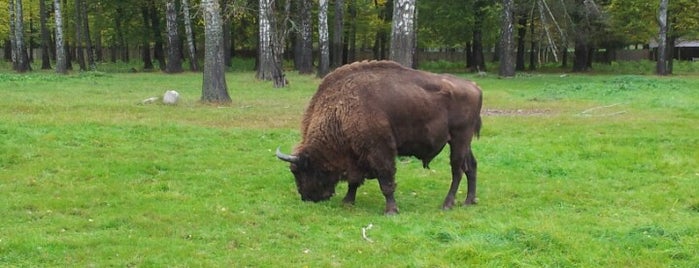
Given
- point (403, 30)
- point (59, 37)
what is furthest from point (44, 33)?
point (403, 30)

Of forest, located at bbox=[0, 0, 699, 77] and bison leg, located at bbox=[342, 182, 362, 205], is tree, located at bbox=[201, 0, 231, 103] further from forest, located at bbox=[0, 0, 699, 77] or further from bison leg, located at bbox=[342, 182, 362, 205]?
bison leg, located at bbox=[342, 182, 362, 205]

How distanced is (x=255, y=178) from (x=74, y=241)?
3997 mm

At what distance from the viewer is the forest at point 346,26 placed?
36.4 m

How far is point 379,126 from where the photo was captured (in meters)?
8.93

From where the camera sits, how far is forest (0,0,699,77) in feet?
119

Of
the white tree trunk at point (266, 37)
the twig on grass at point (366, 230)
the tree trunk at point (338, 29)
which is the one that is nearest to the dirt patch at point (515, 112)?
the white tree trunk at point (266, 37)

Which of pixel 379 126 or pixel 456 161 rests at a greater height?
pixel 379 126

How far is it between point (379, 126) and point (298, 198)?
1.62 m

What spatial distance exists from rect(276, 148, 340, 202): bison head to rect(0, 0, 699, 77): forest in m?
19.2

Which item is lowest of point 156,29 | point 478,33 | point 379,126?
point 379,126

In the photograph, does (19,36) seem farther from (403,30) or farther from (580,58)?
(580,58)


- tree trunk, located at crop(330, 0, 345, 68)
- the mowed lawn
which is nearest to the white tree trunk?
tree trunk, located at crop(330, 0, 345, 68)

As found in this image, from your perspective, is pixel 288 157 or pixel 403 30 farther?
pixel 403 30

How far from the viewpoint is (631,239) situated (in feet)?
24.3
